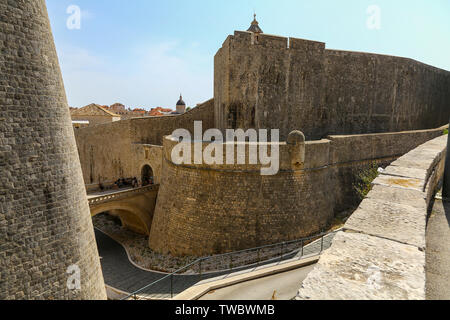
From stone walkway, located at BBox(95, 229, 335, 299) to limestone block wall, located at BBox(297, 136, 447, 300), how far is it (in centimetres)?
542

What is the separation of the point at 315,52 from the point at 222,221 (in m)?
9.21

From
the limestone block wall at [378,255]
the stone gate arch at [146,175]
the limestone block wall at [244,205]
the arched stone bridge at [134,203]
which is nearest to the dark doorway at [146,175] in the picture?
the stone gate arch at [146,175]

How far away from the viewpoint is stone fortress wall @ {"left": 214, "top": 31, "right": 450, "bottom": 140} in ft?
40.7

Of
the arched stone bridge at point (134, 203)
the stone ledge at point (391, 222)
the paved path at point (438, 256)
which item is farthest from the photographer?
the arched stone bridge at point (134, 203)

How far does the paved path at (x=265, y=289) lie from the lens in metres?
5.85

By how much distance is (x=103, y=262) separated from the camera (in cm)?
1268

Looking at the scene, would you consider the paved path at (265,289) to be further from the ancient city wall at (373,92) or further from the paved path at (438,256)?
the ancient city wall at (373,92)

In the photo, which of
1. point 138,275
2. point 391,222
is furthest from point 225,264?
point 391,222

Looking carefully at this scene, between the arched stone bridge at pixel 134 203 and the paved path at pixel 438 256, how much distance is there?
11.6 meters

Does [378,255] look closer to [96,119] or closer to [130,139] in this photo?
[130,139]

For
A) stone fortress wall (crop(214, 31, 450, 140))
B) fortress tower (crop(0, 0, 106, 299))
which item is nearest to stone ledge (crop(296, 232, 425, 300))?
fortress tower (crop(0, 0, 106, 299))
